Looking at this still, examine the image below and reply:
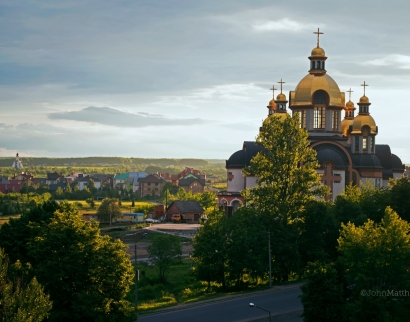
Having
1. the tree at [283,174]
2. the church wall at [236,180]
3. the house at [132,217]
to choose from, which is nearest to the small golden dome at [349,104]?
the church wall at [236,180]

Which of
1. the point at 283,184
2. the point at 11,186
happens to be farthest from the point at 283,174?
the point at 11,186

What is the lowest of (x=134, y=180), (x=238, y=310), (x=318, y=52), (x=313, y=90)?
(x=238, y=310)

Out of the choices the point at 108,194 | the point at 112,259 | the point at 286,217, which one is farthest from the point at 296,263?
the point at 108,194

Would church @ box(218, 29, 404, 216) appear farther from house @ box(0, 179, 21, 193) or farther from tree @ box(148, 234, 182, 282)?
house @ box(0, 179, 21, 193)

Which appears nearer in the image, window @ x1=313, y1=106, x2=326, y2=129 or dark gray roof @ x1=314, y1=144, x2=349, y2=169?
dark gray roof @ x1=314, y1=144, x2=349, y2=169

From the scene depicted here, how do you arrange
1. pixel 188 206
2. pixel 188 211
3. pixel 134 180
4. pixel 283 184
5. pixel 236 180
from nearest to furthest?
1. pixel 283 184
2. pixel 236 180
3. pixel 188 211
4. pixel 188 206
5. pixel 134 180

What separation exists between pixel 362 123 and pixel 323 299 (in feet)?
119

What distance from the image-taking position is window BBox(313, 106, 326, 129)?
64.5m

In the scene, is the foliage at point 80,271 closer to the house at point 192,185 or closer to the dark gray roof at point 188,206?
the dark gray roof at point 188,206

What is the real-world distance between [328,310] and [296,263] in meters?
12.2

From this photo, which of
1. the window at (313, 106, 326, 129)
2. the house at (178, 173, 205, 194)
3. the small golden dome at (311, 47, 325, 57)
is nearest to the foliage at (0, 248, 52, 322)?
the window at (313, 106, 326, 129)

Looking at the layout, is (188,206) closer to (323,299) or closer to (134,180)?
(323,299)

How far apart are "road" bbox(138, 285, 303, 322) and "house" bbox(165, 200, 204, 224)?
163 ft

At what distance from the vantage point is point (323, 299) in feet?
103
